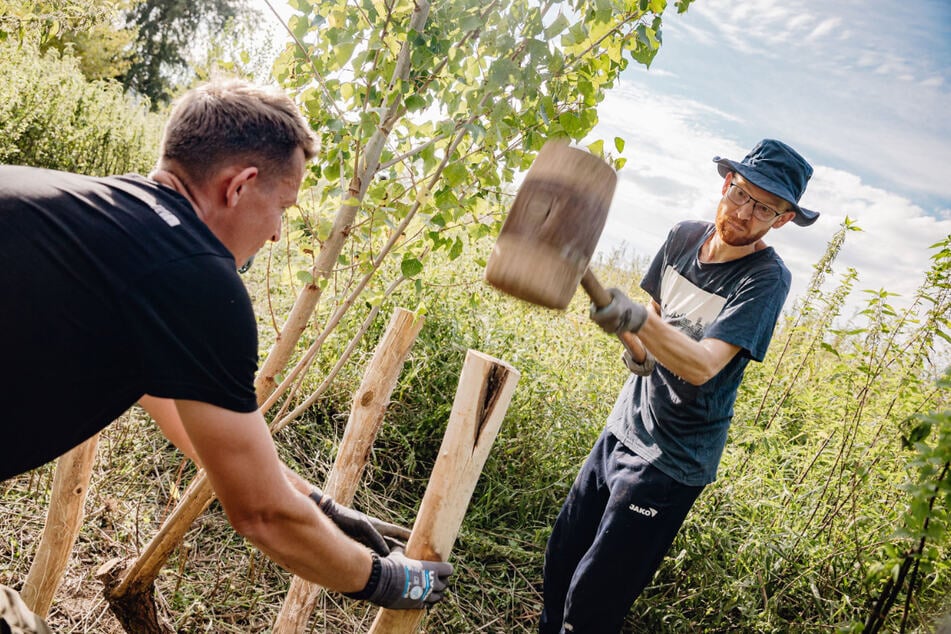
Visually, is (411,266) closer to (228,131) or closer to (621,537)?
(228,131)

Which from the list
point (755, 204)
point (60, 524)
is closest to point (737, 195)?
point (755, 204)

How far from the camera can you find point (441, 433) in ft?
12.5

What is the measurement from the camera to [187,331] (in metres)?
1.16

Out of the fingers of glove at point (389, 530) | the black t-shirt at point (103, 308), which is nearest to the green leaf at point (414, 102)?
the black t-shirt at point (103, 308)

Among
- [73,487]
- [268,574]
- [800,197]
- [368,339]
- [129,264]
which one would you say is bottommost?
[268,574]

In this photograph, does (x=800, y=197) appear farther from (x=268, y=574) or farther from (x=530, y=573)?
(x=268, y=574)

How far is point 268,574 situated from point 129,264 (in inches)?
92.1

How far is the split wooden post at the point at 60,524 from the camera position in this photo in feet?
6.88

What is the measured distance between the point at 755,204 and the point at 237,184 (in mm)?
1773

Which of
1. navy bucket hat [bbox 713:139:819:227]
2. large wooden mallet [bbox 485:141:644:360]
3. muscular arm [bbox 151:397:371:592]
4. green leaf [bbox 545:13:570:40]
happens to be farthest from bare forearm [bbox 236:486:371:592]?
navy bucket hat [bbox 713:139:819:227]

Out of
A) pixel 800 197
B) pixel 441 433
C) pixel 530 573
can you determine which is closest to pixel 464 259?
pixel 441 433

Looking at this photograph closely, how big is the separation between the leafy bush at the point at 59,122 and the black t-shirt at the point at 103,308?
640 cm

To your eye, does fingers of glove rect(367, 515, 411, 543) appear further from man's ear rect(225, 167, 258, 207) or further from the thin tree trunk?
man's ear rect(225, 167, 258, 207)

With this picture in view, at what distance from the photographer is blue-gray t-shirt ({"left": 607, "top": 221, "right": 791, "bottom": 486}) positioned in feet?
6.98
